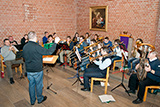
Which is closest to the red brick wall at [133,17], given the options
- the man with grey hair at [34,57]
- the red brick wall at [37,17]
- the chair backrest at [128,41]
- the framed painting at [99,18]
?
the framed painting at [99,18]

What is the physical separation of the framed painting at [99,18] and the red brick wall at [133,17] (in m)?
0.21

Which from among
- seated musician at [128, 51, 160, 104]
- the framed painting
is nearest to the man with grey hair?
seated musician at [128, 51, 160, 104]

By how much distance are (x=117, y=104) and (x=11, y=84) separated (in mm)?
3431

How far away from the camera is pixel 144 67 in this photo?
331cm

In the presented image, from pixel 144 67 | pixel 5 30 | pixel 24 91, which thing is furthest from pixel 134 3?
pixel 5 30

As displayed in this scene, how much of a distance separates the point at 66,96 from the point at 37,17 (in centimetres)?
524

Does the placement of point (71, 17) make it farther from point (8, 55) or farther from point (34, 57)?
point (34, 57)

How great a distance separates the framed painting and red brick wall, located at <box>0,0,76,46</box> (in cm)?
155

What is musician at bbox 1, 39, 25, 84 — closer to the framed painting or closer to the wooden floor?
the wooden floor

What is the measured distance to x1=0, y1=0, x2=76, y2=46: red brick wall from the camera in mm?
6523

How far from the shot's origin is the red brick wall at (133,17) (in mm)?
5598

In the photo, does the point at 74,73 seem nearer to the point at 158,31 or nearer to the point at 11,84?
the point at 11,84

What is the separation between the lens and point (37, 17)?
24.3 feet

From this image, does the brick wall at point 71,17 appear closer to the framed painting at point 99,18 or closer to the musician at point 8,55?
the framed painting at point 99,18
